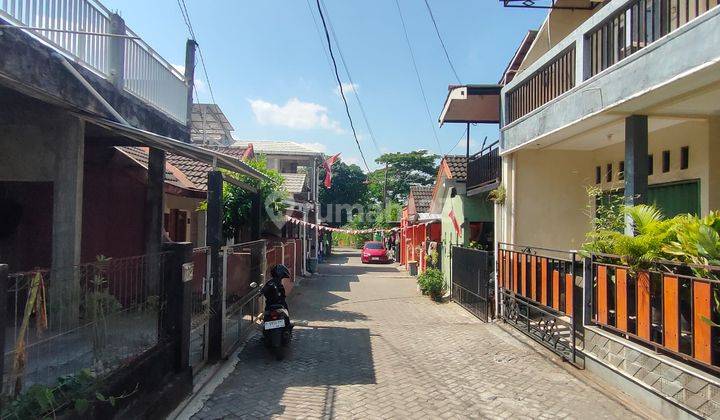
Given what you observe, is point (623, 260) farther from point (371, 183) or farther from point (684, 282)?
point (371, 183)

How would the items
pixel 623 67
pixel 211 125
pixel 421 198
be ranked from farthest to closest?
pixel 421 198 → pixel 211 125 → pixel 623 67

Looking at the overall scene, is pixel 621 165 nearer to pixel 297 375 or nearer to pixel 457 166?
pixel 457 166

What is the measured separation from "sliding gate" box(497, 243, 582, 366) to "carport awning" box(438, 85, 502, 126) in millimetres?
3480

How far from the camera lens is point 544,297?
7.04 m

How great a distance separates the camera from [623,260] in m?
5.09

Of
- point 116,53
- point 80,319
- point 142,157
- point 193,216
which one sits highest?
point 116,53

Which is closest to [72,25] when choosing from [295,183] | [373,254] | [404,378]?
[404,378]

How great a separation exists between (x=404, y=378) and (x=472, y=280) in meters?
5.02

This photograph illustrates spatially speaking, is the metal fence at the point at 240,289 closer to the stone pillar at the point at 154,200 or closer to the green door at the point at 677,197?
the stone pillar at the point at 154,200

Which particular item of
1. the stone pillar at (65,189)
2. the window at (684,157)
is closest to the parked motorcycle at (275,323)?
the stone pillar at (65,189)

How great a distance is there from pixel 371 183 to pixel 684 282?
44.8 meters

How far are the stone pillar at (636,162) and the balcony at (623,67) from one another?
0.61 feet

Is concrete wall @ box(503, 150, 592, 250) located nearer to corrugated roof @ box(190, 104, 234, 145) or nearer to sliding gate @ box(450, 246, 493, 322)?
sliding gate @ box(450, 246, 493, 322)

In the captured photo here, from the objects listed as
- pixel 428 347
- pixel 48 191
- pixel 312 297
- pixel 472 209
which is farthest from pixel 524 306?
pixel 48 191
